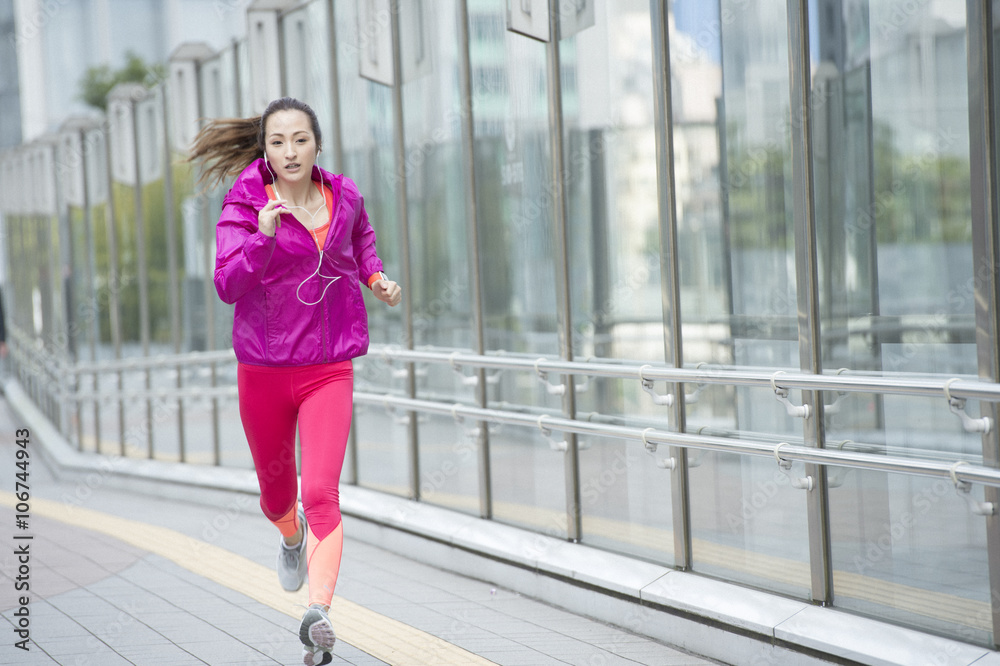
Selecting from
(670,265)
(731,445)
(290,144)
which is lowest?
(731,445)

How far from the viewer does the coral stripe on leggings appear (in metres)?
3.70

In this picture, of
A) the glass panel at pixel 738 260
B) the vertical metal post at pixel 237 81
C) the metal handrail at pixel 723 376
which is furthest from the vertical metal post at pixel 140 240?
the glass panel at pixel 738 260

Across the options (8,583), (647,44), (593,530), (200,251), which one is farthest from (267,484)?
(200,251)

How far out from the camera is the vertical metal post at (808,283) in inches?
154

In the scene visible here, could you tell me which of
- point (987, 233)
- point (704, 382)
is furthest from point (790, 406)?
point (987, 233)

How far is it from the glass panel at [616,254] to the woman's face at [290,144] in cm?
158

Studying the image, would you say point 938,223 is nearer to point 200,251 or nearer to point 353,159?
point 353,159

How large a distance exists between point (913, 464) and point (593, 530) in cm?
187

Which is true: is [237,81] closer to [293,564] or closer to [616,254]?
[616,254]

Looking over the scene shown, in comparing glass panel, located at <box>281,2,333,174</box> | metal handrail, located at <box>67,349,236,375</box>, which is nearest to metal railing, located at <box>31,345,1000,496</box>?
glass panel, located at <box>281,2,333,174</box>

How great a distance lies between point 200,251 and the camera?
9586 millimetres

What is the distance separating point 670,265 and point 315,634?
2.05 meters

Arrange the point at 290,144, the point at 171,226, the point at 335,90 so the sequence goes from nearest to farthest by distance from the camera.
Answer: the point at 290,144 < the point at 335,90 < the point at 171,226

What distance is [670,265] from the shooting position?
14.8 ft
